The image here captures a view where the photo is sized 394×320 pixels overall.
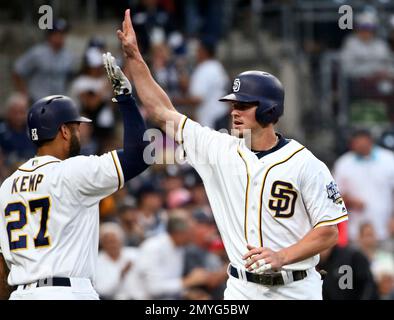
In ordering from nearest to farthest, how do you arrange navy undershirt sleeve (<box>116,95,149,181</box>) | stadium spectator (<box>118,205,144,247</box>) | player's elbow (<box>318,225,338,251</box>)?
1. player's elbow (<box>318,225,338,251</box>)
2. navy undershirt sleeve (<box>116,95,149,181</box>)
3. stadium spectator (<box>118,205,144,247</box>)

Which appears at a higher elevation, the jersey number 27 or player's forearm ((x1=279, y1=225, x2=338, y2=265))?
the jersey number 27

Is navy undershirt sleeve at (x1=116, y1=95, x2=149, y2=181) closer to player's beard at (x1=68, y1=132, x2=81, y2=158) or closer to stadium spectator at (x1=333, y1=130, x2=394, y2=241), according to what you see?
player's beard at (x1=68, y1=132, x2=81, y2=158)

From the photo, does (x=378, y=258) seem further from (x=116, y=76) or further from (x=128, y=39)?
(x=116, y=76)

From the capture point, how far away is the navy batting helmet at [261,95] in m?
7.53

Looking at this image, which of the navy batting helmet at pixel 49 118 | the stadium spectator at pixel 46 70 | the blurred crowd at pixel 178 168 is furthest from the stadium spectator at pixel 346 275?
the stadium spectator at pixel 46 70

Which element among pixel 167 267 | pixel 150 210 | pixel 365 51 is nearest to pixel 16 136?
pixel 150 210

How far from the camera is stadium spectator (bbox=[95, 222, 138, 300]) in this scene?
37.2 feet

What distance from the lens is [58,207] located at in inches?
288

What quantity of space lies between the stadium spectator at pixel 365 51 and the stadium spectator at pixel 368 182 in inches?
50.3

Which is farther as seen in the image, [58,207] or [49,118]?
[49,118]

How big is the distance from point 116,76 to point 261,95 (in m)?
0.95

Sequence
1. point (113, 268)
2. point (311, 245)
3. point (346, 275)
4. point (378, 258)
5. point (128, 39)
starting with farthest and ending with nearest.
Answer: point (378, 258) < point (113, 268) < point (346, 275) < point (128, 39) < point (311, 245)

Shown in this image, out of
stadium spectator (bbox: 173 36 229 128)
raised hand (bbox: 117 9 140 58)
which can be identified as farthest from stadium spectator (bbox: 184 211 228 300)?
raised hand (bbox: 117 9 140 58)

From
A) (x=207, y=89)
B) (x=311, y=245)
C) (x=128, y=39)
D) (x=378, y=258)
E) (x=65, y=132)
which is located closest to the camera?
(x=311, y=245)
